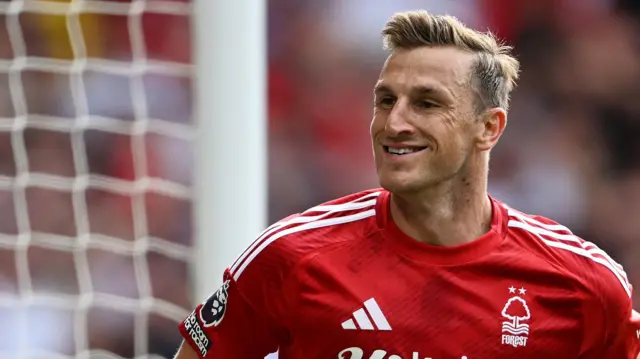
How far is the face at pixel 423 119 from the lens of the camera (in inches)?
65.8

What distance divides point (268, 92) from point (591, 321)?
2.78 metres

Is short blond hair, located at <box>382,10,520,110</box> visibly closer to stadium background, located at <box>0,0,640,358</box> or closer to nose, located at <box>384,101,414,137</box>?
nose, located at <box>384,101,414,137</box>

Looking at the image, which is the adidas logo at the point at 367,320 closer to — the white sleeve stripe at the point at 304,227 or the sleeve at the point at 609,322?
the white sleeve stripe at the point at 304,227

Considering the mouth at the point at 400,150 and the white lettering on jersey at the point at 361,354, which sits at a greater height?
the mouth at the point at 400,150

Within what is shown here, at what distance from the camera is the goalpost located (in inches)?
84.6

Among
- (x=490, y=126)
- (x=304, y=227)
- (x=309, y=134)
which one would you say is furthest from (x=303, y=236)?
(x=309, y=134)

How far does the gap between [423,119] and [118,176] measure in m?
2.13

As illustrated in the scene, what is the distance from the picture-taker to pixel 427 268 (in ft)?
5.77

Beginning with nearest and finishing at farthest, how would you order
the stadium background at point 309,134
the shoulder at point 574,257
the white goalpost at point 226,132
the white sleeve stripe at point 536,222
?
1. the shoulder at point 574,257
2. the white sleeve stripe at point 536,222
3. the white goalpost at point 226,132
4. the stadium background at point 309,134

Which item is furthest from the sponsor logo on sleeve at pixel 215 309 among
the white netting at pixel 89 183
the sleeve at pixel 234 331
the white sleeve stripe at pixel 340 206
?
the white netting at pixel 89 183

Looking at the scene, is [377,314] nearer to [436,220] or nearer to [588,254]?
[436,220]

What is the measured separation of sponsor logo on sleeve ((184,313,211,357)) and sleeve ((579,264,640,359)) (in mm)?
718

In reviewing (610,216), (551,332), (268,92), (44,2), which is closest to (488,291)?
(551,332)

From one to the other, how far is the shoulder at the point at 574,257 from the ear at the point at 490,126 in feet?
0.56
